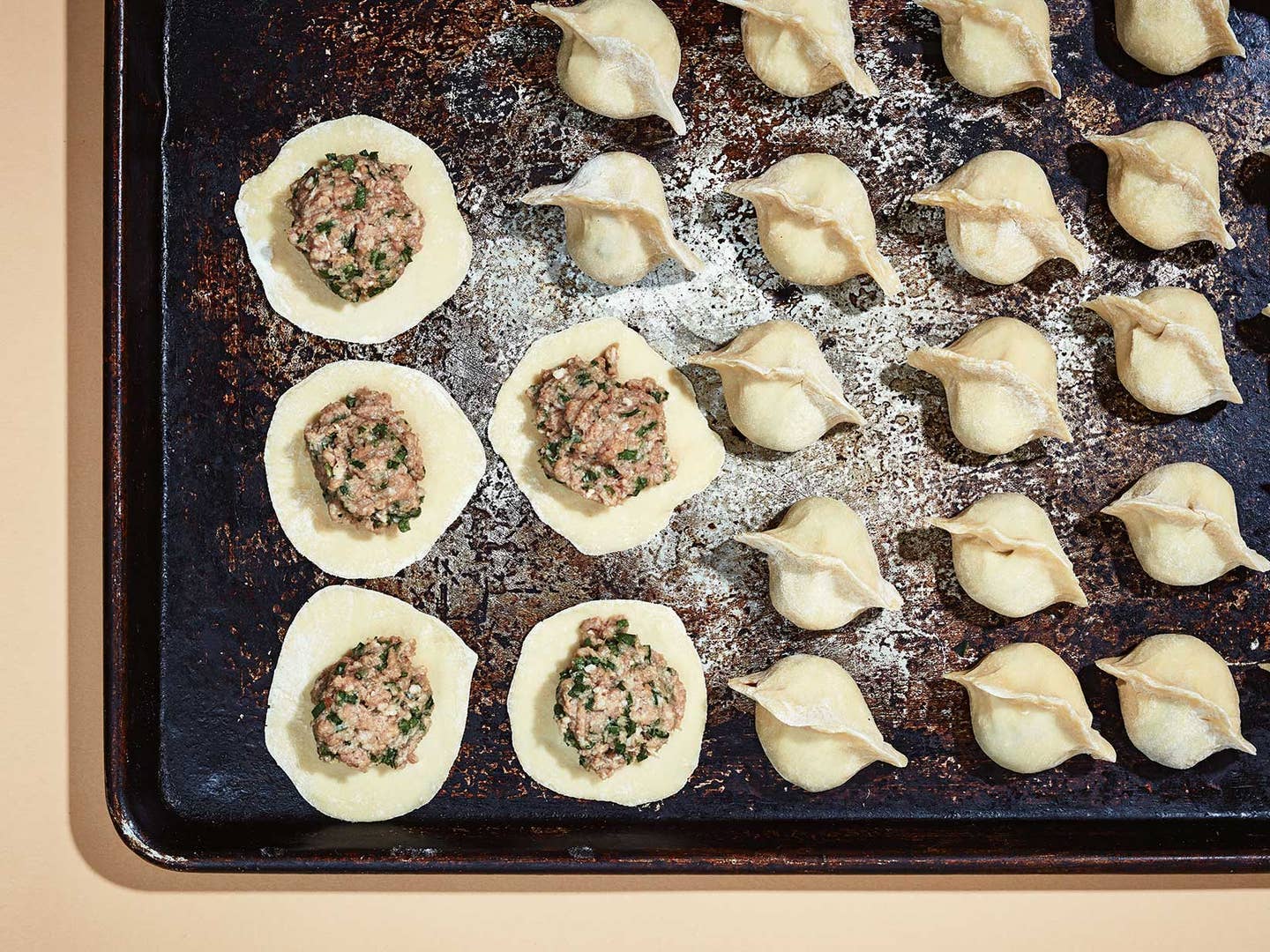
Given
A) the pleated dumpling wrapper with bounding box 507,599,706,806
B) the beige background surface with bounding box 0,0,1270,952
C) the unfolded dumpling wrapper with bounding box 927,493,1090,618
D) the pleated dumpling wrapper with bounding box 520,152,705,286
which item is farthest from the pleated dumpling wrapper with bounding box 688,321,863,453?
the beige background surface with bounding box 0,0,1270,952

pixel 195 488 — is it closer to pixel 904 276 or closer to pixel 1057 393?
pixel 904 276

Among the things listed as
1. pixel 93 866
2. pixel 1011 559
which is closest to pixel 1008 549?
pixel 1011 559

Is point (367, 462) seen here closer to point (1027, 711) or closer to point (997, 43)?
point (1027, 711)

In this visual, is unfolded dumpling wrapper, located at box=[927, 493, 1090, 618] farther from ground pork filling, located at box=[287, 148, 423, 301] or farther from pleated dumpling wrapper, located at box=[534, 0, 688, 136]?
ground pork filling, located at box=[287, 148, 423, 301]

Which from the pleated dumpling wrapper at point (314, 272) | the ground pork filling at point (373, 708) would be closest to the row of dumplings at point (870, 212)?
the pleated dumpling wrapper at point (314, 272)

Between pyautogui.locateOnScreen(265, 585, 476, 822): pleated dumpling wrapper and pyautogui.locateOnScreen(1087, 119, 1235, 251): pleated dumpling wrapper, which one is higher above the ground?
pyautogui.locateOnScreen(1087, 119, 1235, 251): pleated dumpling wrapper
